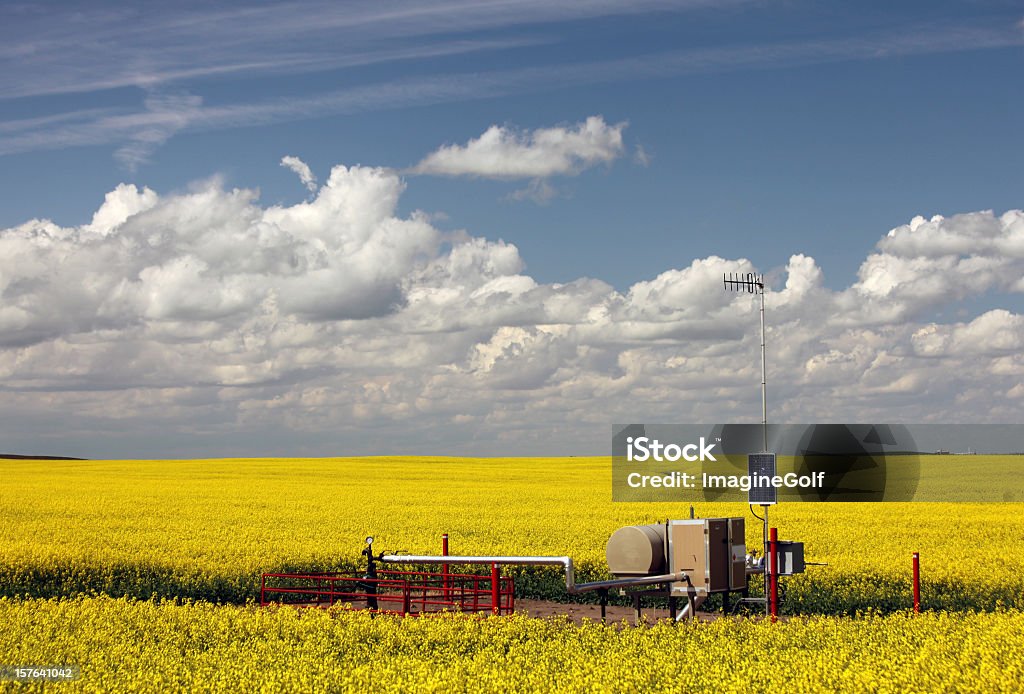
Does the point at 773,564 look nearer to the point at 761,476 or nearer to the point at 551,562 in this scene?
the point at 761,476

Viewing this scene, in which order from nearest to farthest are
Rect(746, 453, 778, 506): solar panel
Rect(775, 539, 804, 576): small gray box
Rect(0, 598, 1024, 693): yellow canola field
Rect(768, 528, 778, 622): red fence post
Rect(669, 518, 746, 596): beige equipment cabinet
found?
Rect(0, 598, 1024, 693): yellow canola field < Rect(669, 518, 746, 596): beige equipment cabinet < Rect(768, 528, 778, 622): red fence post < Rect(775, 539, 804, 576): small gray box < Rect(746, 453, 778, 506): solar panel

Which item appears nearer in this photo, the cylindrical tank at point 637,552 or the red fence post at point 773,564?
the cylindrical tank at point 637,552

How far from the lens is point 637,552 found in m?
18.9

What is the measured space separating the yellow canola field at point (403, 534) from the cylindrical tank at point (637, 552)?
489 centimetres

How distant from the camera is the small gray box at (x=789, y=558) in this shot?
19.6 m

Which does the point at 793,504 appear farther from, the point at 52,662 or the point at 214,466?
the point at 214,466

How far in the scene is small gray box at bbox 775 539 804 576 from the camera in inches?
771

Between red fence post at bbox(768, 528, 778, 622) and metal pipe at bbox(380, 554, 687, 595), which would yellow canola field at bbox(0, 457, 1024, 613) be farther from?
metal pipe at bbox(380, 554, 687, 595)

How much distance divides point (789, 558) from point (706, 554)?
198 cm

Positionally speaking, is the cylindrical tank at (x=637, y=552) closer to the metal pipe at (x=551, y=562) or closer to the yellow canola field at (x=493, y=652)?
the metal pipe at (x=551, y=562)

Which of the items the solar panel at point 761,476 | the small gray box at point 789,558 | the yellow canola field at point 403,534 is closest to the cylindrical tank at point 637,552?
the small gray box at point 789,558

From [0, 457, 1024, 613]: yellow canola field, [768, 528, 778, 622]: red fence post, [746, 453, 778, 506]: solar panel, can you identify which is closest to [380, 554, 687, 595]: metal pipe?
[768, 528, 778, 622]: red fence post

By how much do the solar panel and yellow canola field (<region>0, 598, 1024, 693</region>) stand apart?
339cm

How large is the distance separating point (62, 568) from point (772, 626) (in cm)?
1664
